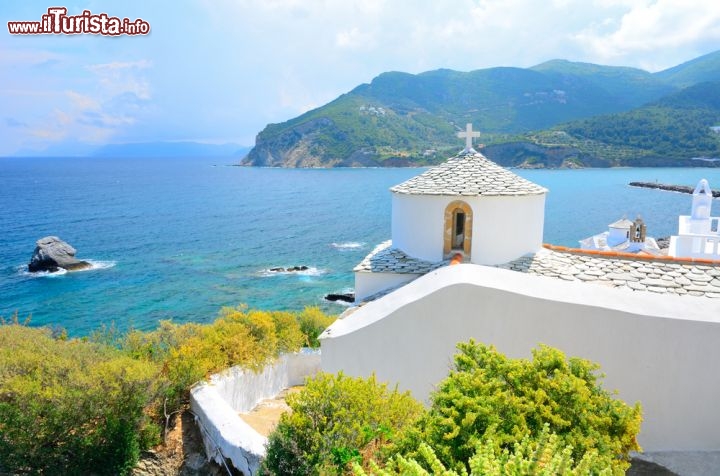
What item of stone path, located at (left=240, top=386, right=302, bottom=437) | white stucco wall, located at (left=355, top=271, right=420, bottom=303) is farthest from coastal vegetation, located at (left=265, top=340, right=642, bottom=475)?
white stucco wall, located at (left=355, top=271, right=420, bottom=303)

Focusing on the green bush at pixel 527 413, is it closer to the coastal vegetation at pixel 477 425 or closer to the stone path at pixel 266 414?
the coastal vegetation at pixel 477 425

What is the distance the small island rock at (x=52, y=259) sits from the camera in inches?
1542

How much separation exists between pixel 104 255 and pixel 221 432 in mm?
43657

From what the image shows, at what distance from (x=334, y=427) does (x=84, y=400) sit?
4831mm

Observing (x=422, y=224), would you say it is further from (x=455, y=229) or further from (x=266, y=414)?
(x=266, y=414)

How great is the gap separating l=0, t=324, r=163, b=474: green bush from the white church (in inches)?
142

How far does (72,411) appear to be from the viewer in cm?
801

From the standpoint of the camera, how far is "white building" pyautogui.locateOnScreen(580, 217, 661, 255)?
28828 mm

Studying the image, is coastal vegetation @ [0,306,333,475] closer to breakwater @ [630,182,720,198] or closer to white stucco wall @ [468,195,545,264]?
white stucco wall @ [468,195,545,264]

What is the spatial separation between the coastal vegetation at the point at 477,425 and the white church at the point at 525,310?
1340mm

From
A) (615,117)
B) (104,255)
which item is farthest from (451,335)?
(615,117)

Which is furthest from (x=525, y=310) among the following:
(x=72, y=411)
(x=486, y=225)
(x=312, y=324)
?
(x=312, y=324)

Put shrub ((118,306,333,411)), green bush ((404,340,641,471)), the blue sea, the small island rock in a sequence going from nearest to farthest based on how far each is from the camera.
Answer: green bush ((404,340,641,471)) < shrub ((118,306,333,411)) < the blue sea < the small island rock

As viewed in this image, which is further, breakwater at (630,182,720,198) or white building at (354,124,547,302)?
breakwater at (630,182,720,198)
